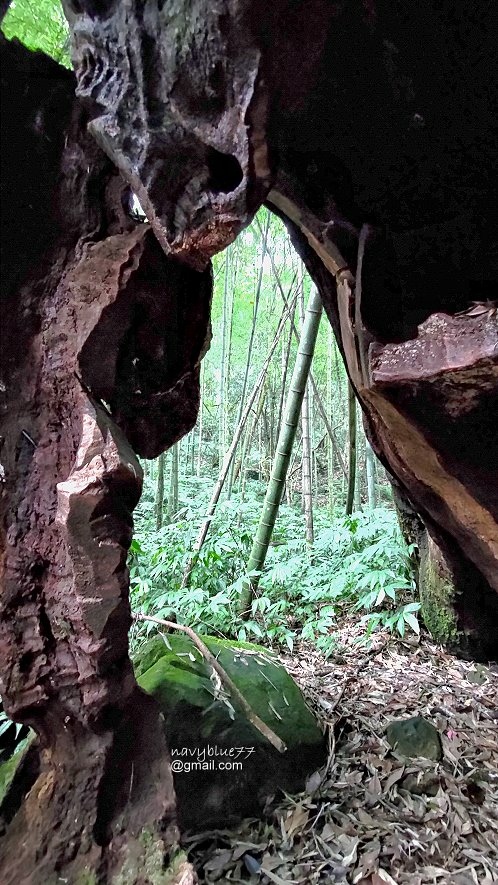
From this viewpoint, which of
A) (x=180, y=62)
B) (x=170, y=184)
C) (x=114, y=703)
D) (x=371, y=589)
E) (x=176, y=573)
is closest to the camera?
(x=180, y=62)

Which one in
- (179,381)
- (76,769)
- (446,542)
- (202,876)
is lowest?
(202,876)

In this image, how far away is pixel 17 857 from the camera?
179cm

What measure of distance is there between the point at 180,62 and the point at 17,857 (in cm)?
265

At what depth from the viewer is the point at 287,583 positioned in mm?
4566

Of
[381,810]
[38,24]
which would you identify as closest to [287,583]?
[381,810]

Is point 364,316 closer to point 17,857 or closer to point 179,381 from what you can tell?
point 179,381

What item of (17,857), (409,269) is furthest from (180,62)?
(17,857)

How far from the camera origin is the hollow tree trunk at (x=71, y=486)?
5.82 ft

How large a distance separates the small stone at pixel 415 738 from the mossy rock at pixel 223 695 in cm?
40

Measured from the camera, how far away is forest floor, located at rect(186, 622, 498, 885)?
2.04 metres

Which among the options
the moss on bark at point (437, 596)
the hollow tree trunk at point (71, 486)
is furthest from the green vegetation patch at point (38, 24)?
the moss on bark at point (437, 596)

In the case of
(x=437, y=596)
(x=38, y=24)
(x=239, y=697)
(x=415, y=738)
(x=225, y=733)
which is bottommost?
(x=415, y=738)

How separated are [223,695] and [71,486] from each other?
1436 mm

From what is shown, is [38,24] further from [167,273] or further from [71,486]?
[71,486]
